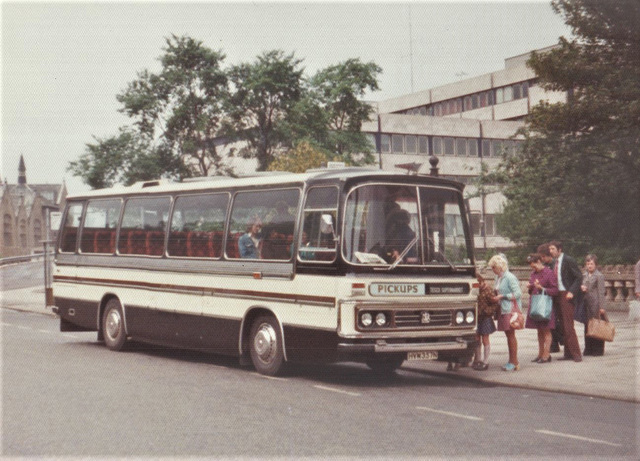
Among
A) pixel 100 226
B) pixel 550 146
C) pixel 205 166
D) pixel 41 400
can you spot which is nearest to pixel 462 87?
pixel 205 166

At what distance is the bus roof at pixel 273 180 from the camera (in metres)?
12.6

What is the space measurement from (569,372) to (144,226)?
24.5 feet

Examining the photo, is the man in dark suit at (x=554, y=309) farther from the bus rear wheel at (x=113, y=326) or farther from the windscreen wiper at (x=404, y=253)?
the bus rear wheel at (x=113, y=326)

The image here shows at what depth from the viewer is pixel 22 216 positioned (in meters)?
157

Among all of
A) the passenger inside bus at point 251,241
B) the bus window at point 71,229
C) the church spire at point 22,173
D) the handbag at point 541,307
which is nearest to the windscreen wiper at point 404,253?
the passenger inside bus at point 251,241

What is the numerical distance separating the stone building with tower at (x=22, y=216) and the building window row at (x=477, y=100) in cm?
6466

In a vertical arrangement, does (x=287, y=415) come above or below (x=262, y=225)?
below

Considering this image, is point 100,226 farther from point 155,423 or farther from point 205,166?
point 205,166

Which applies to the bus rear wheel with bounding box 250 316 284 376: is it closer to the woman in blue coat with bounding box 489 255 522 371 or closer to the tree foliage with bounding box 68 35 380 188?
the woman in blue coat with bounding box 489 255 522 371

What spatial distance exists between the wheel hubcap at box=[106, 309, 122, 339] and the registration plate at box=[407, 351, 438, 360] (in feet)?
21.7

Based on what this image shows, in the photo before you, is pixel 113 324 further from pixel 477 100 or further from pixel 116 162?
pixel 477 100

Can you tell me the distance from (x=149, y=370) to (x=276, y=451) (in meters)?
6.40

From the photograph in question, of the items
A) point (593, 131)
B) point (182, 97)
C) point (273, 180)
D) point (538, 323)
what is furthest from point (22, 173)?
point (538, 323)

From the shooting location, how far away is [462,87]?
95250 millimetres
